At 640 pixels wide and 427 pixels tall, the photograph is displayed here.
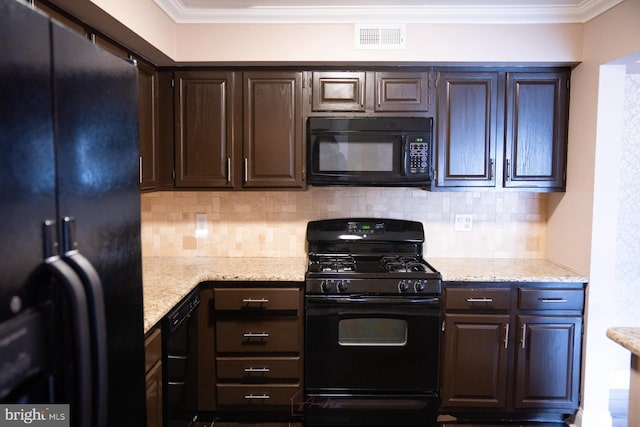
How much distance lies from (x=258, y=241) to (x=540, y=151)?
2.02 m

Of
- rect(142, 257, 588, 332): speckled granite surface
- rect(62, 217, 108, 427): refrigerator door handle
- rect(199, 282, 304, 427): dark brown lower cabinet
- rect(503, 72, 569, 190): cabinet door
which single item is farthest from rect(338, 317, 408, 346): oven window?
rect(62, 217, 108, 427): refrigerator door handle

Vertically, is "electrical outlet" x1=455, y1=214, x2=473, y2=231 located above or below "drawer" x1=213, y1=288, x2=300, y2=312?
above

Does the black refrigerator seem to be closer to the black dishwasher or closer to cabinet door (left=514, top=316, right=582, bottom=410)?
the black dishwasher

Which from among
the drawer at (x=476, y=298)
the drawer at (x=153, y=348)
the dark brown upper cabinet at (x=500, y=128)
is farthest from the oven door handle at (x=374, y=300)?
the drawer at (x=153, y=348)

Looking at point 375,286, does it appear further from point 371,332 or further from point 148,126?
point 148,126

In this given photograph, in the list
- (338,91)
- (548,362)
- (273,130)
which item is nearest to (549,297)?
(548,362)

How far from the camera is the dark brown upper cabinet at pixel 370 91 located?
268 centimetres

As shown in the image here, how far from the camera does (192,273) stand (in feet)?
8.30

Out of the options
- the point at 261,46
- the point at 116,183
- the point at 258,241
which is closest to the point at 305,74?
the point at 261,46

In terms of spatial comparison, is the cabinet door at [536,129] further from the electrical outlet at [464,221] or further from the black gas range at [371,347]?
the black gas range at [371,347]

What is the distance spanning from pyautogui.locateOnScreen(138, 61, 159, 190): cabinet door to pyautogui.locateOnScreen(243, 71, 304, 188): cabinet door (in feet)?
1.85

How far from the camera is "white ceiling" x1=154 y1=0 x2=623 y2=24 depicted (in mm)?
2477

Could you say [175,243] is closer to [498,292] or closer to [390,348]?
[390,348]

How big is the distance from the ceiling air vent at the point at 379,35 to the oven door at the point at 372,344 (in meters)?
1.54
